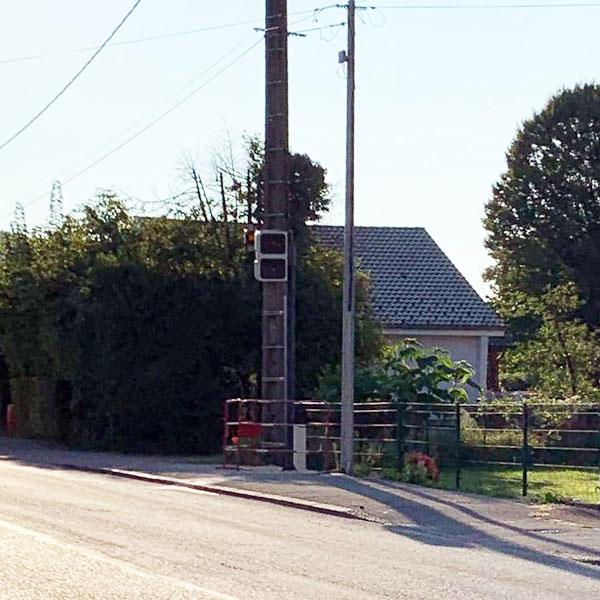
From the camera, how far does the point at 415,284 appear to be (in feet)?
137

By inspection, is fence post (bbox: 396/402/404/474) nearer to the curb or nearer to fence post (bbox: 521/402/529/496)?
fence post (bbox: 521/402/529/496)

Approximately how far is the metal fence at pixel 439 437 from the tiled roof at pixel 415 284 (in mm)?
13368

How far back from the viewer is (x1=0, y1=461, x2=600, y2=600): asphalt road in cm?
1080

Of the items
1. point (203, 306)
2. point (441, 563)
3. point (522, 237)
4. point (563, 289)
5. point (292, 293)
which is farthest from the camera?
point (522, 237)

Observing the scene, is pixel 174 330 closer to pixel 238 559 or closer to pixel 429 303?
pixel 429 303

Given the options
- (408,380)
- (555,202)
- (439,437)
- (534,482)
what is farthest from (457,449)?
(555,202)

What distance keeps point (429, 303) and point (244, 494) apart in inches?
853

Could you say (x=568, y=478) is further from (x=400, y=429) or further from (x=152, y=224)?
(x=152, y=224)

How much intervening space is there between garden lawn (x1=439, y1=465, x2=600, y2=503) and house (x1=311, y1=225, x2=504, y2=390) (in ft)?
49.1

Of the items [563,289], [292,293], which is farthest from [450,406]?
[563,289]

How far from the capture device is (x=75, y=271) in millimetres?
32250

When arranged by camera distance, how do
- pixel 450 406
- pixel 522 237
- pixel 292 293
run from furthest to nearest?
pixel 522 237
pixel 292 293
pixel 450 406

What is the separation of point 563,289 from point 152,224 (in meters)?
14.0

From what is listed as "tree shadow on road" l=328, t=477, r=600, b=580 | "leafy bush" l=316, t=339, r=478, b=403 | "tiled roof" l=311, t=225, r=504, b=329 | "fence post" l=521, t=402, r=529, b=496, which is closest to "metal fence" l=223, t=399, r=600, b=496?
"fence post" l=521, t=402, r=529, b=496
